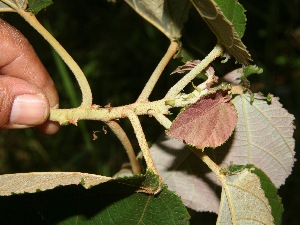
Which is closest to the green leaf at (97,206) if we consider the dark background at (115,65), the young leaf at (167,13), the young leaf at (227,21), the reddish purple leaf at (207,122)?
the reddish purple leaf at (207,122)

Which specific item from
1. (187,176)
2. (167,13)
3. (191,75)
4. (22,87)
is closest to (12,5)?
(22,87)

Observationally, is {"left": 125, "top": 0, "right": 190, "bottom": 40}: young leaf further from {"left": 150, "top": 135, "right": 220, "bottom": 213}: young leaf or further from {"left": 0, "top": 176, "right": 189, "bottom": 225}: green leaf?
{"left": 0, "top": 176, "right": 189, "bottom": 225}: green leaf

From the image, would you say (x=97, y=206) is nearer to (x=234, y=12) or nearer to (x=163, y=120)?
(x=163, y=120)

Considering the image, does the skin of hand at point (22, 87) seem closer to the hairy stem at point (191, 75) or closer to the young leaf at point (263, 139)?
the hairy stem at point (191, 75)

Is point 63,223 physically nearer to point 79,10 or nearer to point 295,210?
point 295,210

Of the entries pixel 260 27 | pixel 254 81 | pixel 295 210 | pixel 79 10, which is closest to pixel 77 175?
pixel 254 81

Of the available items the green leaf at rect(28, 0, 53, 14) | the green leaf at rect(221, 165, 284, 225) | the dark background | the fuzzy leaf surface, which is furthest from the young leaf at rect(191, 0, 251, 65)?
the dark background
